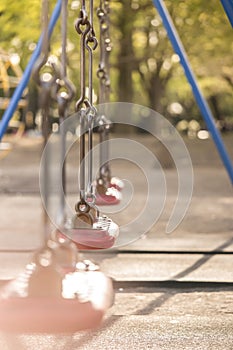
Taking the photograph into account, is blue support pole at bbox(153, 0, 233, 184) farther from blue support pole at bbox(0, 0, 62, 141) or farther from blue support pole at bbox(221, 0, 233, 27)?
blue support pole at bbox(0, 0, 62, 141)

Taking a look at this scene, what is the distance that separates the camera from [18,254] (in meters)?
6.43

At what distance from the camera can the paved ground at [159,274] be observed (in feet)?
12.8

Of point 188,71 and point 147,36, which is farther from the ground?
point 188,71

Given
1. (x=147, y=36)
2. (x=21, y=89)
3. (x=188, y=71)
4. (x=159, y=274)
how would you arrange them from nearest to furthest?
1. (x=159, y=274)
2. (x=188, y=71)
3. (x=21, y=89)
4. (x=147, y=36)

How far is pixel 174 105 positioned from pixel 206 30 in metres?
22.0

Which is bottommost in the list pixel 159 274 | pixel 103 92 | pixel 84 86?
pixel 159 274

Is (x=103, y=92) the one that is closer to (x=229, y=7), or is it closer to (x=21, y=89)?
(x=229, y=7)

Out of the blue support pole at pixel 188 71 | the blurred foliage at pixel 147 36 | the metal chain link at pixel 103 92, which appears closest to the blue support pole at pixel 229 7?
the blue support pole at pixel 188 71

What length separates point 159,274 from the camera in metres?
5.68

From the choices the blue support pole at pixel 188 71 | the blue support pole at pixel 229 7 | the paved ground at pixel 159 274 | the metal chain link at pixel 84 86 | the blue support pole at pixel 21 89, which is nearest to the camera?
the metal chain link at pixel 84 86

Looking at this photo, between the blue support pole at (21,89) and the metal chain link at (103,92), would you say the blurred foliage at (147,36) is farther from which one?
the metal chain link at (103,92)

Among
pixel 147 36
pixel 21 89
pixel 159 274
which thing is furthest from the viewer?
pixel 147 36

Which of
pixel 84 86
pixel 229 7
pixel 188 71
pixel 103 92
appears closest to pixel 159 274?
pixel 103 92

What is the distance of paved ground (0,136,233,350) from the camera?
3916 mm
